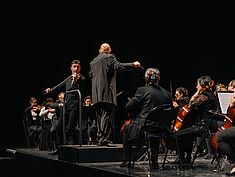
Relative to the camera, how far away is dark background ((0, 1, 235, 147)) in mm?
11734

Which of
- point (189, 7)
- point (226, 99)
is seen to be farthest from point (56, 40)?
point (226, 99)

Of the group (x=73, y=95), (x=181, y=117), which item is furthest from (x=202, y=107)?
(x=73, y=95)

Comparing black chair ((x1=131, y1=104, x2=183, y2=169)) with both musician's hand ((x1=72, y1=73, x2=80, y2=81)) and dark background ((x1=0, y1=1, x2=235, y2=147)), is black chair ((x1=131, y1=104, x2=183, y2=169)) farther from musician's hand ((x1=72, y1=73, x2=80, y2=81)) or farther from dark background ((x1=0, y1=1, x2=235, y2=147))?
dark background ((x1=0, y1=1, x2=235, y2=147))

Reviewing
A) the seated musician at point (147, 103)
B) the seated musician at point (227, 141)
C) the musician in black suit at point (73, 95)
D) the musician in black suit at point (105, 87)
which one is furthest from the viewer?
the musician in black suit at point (73, 95)

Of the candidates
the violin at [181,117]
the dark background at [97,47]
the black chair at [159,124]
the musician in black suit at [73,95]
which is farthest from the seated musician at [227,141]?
the dark background at [97,47]

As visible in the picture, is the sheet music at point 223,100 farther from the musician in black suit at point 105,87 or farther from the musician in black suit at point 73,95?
the musician in black suit at point 73,95

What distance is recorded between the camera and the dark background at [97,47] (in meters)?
11.7

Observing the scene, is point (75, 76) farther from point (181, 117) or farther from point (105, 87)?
point (181, 117)

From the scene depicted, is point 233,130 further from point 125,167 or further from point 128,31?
point 128,31

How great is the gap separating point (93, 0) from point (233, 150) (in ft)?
26.6

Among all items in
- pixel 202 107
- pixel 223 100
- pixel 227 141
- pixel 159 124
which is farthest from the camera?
pixel 202 107

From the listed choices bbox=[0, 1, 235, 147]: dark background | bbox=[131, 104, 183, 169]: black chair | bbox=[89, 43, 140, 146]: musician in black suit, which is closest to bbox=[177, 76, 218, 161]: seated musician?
bbox=[131, 104, 183, 169]: black chair

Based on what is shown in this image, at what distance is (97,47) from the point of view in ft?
41.5

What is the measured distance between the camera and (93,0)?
40.0 feet
